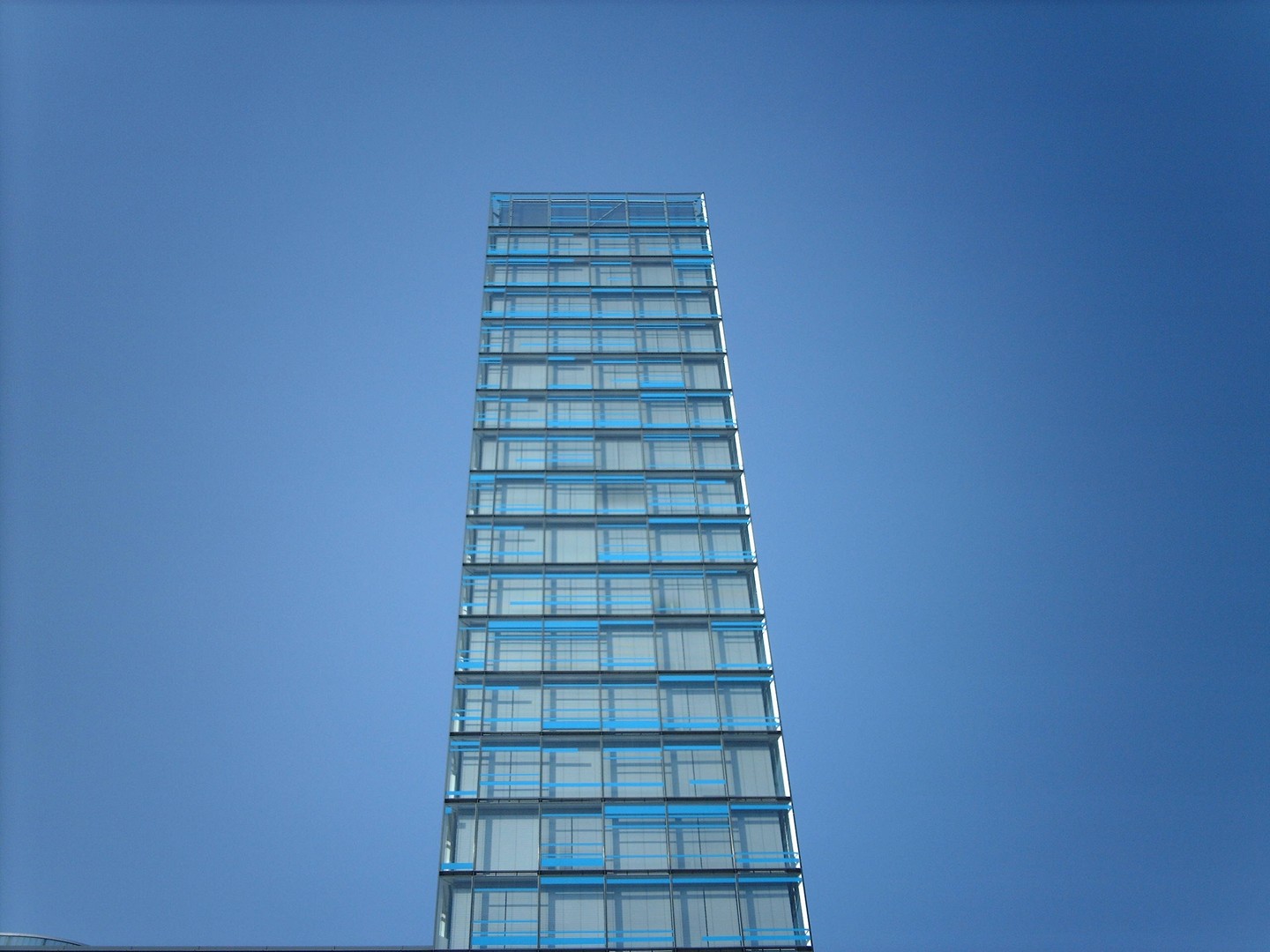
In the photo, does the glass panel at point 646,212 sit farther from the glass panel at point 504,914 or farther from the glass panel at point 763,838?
the glass panel at point 504,914

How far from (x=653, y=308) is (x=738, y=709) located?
21.1 meters

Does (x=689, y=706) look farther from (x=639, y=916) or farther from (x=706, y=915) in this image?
(x=639, y=916)

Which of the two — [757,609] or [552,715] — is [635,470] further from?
[552,715]

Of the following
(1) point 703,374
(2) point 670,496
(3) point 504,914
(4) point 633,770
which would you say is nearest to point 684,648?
(4) point 633,770

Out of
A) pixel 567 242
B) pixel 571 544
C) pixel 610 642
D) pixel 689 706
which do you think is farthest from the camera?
pixel 567 242

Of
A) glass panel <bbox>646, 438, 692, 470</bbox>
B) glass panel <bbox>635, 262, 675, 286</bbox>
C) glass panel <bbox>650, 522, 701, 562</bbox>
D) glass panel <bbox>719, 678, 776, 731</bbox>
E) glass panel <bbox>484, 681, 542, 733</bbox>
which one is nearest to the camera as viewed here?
glass panel <bbox>484, 681, 542, 733</bbox>

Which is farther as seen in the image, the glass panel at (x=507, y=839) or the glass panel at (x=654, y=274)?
the glass panel at (x=654, y=274)

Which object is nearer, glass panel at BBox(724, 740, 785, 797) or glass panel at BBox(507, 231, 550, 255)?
glass panel at BBox(724, 740, 785, 797)

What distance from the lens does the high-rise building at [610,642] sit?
1486 inches

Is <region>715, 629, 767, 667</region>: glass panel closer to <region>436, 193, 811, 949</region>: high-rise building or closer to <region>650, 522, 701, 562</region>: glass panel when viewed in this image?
<region>436, 193, 811, 949</region>: high-rise building

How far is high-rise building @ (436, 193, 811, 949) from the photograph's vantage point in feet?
124

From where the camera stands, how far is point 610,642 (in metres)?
43.2

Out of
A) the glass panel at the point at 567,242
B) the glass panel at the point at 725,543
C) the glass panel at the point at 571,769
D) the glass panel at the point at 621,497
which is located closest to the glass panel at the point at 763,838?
the glass panel at the point at 571,769

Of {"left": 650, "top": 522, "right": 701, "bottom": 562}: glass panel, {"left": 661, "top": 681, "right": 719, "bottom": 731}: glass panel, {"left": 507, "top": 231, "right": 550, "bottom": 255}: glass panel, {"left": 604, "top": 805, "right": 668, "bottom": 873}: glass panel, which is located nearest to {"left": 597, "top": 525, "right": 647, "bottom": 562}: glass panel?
{"left": 650, "top": 522, "right": 701, "bottom": 562}: glass panel
